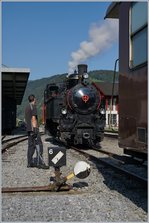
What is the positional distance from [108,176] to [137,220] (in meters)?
3.39

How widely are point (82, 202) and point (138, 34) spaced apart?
265cm

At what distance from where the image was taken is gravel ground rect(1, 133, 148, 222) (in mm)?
5066

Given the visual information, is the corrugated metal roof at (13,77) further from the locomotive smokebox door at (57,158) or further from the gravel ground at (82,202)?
the locomotive smokebox door at (57,158)

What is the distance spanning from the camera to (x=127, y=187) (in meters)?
7.05

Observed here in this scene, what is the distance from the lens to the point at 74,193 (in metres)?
6.55

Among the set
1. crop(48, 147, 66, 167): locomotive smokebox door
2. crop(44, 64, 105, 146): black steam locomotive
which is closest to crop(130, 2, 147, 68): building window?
crop(48, 147, 66, 167): locomotive smokebox door

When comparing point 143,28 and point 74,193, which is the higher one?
point 143,28

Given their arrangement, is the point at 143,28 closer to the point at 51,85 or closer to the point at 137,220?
the point at 137,220

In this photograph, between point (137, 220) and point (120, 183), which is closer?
point (137, 220)

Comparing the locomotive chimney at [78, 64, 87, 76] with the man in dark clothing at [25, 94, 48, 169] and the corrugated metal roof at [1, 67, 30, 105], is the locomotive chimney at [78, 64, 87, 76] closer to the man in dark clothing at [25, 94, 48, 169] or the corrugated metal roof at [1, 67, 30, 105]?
the corrugated metal roof at [1, 67, 30, 105]

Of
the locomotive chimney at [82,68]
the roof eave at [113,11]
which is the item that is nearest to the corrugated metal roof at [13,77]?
the locomotive chimney at [82,68]

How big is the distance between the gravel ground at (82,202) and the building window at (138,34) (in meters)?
2.07

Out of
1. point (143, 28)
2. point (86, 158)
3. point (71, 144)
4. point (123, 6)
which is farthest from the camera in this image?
A: point (71, 144)

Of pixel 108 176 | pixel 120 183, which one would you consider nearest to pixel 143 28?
pixel 120 183
